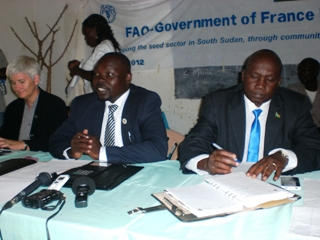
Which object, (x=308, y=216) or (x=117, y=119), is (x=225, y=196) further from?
(x=117, y=119)

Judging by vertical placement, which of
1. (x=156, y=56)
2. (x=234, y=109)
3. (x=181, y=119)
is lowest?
(x=181, y=119)

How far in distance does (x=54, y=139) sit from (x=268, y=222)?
1625 millimetres

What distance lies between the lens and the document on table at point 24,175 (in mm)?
1589

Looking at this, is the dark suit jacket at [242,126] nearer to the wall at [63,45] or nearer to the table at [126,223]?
the table at [126,223]

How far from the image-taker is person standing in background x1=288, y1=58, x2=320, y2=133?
4.12 meters

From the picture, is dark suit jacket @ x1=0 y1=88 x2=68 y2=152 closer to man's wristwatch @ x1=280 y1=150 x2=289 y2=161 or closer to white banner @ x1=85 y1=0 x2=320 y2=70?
man's wristwatch @ x1=280 y1=150 x2=289 y2=161

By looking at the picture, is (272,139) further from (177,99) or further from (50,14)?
(50,14)

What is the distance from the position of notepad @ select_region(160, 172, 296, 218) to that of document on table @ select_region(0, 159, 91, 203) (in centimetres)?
66

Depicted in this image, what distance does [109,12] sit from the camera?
16.5 ft

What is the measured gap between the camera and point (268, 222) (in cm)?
123

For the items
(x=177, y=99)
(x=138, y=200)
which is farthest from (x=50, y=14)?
(x=138, y=200)

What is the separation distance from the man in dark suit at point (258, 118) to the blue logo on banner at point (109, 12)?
10.3ft

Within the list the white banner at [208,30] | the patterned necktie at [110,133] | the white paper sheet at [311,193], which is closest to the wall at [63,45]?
the white banner at [208,30]

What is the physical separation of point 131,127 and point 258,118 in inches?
31.7
